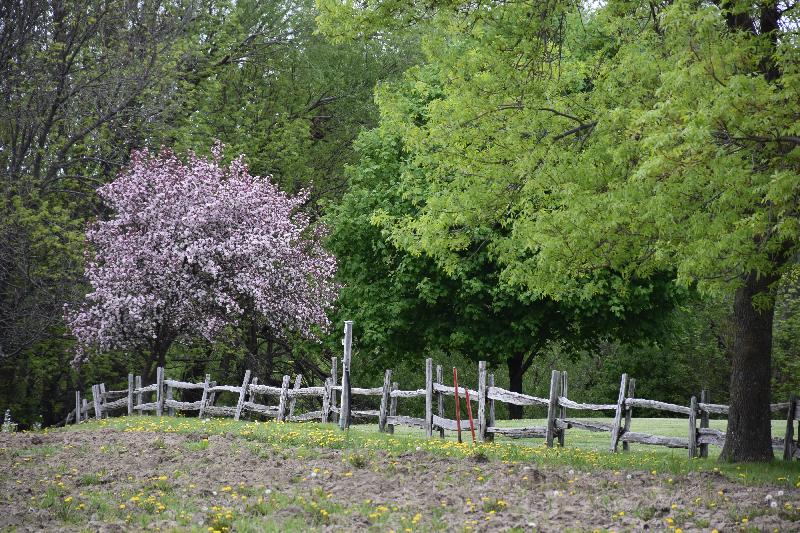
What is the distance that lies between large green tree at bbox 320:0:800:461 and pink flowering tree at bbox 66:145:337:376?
1053 cm

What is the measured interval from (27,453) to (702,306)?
1152 inches

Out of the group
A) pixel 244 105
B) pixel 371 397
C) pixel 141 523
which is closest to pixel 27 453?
pixel 141 523

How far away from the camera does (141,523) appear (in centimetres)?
895

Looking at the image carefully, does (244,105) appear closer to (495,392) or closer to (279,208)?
(279,208)

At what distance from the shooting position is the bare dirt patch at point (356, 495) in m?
8.73

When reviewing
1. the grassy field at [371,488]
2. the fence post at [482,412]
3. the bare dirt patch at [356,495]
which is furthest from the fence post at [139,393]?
the fence post at [482,412]

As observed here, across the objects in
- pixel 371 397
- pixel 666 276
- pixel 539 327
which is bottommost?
pixel 371 397

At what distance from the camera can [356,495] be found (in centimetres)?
1020

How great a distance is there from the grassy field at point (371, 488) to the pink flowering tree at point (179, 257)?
875cm

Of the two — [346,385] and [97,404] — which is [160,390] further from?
[346,385]

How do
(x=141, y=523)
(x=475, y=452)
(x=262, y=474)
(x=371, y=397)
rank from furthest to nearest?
(x=371, y=397) < (x=475, y=452) < (x=262, y=474) < (x=141, y=523)

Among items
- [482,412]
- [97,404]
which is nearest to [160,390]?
[97,404]

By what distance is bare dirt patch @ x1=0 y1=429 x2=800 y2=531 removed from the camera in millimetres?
8734

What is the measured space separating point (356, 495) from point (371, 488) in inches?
16.0
